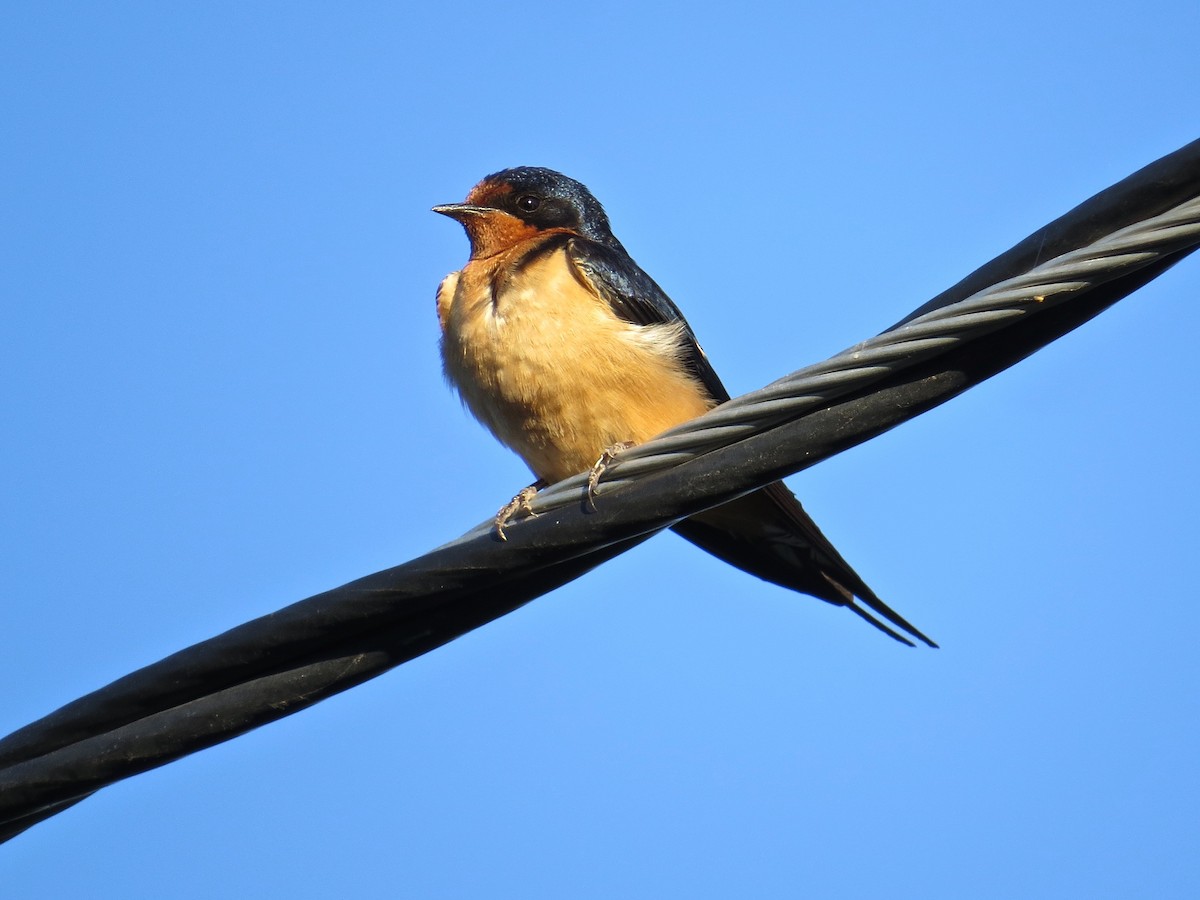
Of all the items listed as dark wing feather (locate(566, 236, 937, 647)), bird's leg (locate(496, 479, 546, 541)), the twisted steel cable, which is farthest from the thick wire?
→ dark wing feather (locate(566, 236, 937, 647))

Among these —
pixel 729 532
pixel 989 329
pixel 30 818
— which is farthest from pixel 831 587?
pixel 30 818

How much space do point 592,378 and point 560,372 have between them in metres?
0.11

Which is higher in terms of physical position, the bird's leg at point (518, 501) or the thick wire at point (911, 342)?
the bird's leg at point (518, 501)

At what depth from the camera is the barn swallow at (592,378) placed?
4.75 metres

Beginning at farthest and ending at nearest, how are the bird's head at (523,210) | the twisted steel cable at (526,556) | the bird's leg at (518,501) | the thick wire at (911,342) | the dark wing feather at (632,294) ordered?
1. the bird's head at (523,210)
2. the dark wing feather at (632,294)
3. the bird's leg at (518,501)
4. the twisted steel cable at (526,556)
5. the thick wire at (911,342)

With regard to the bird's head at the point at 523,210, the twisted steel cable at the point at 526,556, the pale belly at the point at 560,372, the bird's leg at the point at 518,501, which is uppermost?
the bird's head at the point at 523,210

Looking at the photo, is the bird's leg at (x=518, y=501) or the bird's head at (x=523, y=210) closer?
the bird's leg at (x=518, y=501)

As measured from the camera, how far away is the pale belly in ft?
15.7

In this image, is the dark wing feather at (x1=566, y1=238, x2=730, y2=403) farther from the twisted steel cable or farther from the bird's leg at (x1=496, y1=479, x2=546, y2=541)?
the twisted steel cable

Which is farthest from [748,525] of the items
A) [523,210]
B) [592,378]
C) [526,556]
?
[526,556]

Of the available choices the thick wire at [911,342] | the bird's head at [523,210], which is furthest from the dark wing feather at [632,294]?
the thick wire at [911,342]

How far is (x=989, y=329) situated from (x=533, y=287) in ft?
8.36

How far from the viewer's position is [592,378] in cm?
477

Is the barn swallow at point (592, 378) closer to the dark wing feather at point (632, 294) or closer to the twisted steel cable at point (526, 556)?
the dark wing feather at point (632, 294)
